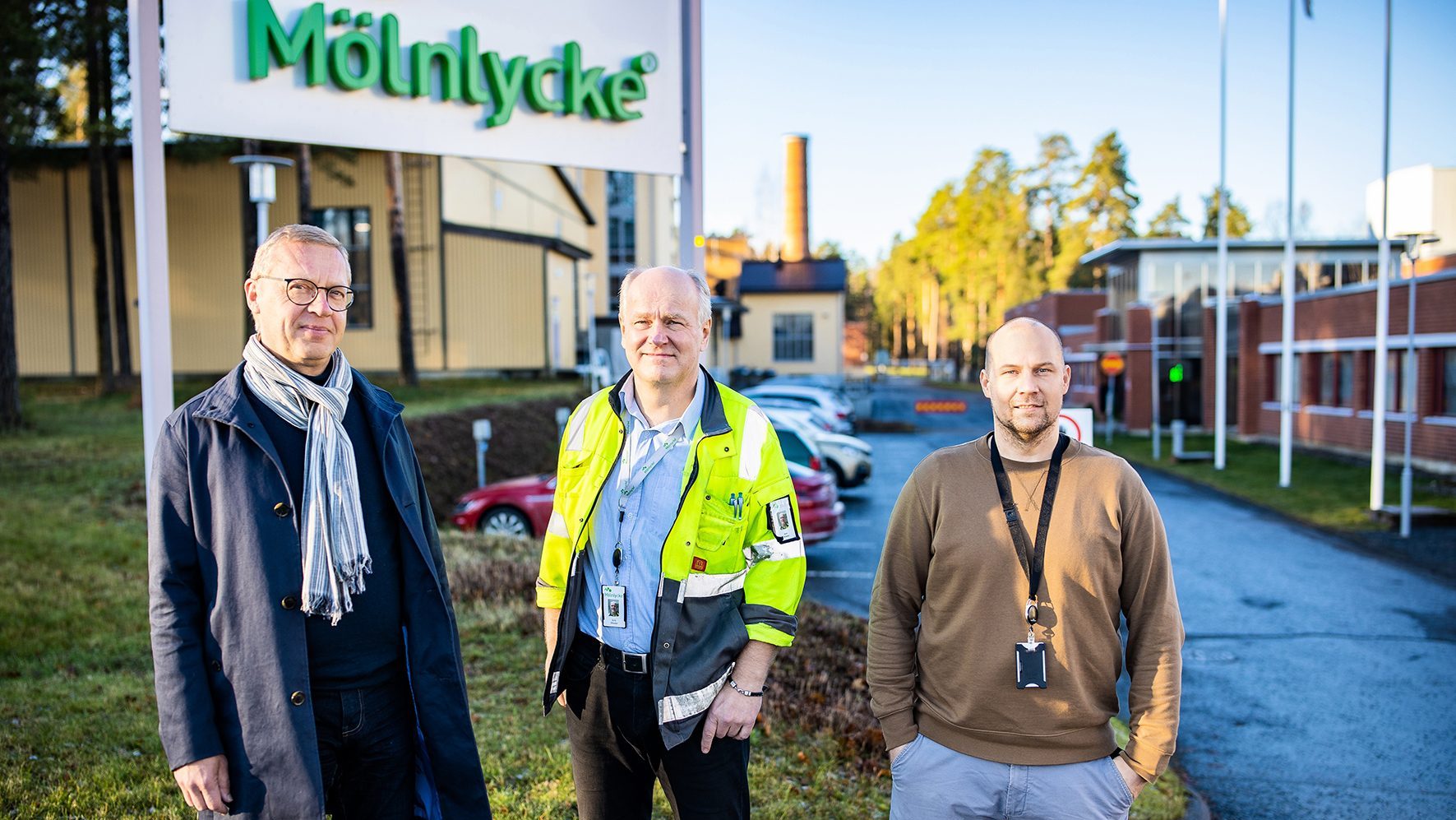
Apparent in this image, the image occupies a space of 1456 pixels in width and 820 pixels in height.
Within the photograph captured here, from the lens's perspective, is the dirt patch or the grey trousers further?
the dirt patch

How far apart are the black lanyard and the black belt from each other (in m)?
1.04

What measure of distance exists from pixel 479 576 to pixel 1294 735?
6264 mm

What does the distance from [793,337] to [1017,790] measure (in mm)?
54417

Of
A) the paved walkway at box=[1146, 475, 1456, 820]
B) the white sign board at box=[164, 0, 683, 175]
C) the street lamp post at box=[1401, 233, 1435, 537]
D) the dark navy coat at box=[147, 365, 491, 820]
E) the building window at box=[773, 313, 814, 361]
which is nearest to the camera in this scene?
the dark navy coat at box=[147, 365, 491, 820]

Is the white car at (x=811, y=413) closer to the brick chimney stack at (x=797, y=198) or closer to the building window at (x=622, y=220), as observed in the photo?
the building window at (x=622, y=220)

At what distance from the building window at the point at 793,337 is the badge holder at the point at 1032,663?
177 ft

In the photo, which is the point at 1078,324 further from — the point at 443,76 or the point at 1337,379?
the point at 443,76

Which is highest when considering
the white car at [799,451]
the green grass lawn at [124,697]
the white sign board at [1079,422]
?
the white sign board at [1079,422]

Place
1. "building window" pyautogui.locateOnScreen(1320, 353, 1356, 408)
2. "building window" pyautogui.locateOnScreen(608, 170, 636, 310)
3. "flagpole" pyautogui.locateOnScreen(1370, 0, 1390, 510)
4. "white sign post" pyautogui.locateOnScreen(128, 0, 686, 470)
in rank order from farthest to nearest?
"building window" pyautogui.locateOnScreen(608, 170, 636, 310) < "building window" pyautogui.locateOnScreen(1320, 353, 1356, 408) < "flagpole" pyautogui.locateOnScreen(1370, 0, 1390, 510) < "white sign post" pyautogui.locateOnScreen(128, 0, 686, 470)

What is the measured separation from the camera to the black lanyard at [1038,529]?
2551 millimetres

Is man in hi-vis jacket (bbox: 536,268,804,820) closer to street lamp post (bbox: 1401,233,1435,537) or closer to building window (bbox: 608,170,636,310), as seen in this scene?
street lamp post (bbox: 1401,233,1435,537)

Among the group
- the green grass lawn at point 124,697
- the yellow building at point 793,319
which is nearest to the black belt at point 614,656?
the green grass lawn at point 124,697

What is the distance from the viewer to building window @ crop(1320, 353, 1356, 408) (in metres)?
25.5

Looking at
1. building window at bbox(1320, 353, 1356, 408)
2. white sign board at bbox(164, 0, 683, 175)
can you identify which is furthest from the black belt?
building window at bbox(1320, 353, 1356, 408)
